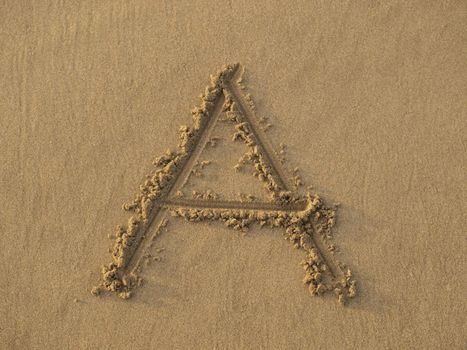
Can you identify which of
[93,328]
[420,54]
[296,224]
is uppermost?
[420,54]

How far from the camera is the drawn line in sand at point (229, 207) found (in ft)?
9.10

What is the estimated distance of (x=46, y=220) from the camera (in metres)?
2.88

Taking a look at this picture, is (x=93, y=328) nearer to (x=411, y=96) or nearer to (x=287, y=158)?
(x=287, y=158)

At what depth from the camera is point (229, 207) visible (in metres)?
2.84

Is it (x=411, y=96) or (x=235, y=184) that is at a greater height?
(x=411, y=96)

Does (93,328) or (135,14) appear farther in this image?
(135,14)

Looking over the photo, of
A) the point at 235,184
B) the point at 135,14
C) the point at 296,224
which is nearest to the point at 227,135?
the point at 235,184

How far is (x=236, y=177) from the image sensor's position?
2.85 metres

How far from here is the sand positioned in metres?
2.75

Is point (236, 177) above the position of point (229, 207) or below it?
above

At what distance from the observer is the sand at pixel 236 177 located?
9.04ft

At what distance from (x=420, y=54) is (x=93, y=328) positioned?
2.58 metres

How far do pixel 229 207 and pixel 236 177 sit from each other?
19 centimetres

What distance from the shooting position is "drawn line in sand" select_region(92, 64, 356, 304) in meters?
2.77
